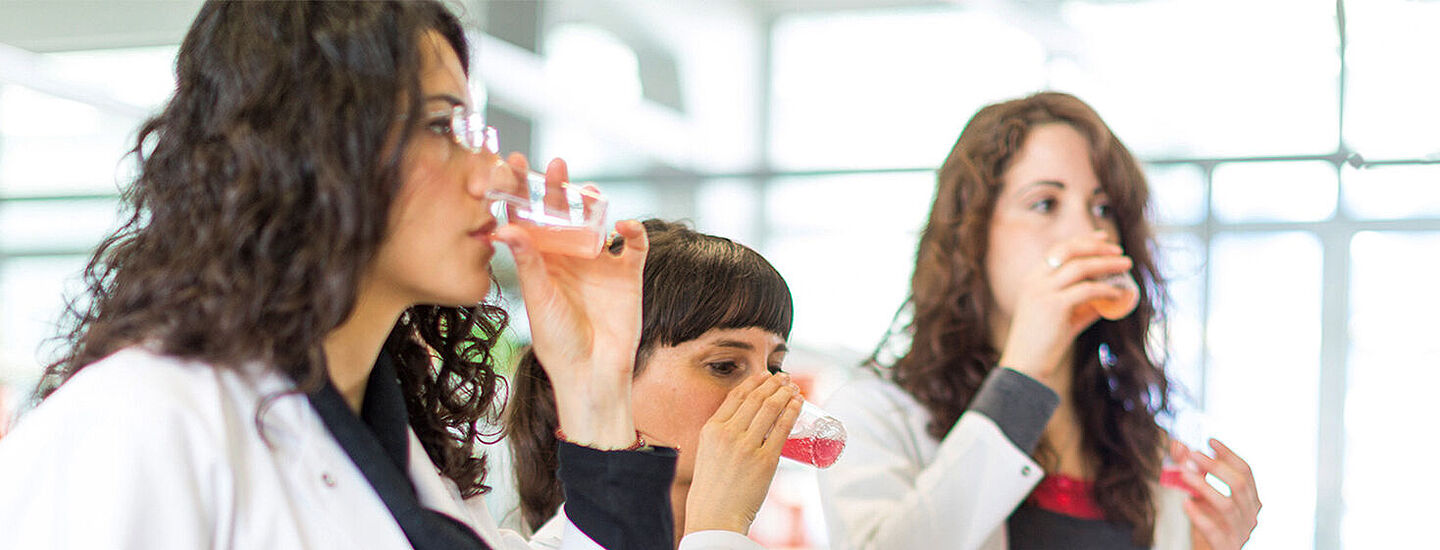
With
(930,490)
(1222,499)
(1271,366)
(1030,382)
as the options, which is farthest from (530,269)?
(1271,366)

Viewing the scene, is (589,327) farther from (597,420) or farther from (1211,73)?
(1211,73)

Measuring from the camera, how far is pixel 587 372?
126 cm

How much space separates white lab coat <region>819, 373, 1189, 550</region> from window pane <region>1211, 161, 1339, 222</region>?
1627 millimetres

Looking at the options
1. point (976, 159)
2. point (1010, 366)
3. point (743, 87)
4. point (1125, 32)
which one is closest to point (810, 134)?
point (743, 87)

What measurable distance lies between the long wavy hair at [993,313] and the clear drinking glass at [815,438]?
0.46 meters

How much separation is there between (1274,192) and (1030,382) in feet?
5.24

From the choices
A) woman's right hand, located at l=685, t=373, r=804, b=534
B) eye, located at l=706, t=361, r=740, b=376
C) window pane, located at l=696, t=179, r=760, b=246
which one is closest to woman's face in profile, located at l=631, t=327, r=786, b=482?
eye, located at l=706, t=361, r=740, b=376

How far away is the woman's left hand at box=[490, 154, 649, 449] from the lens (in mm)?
1236

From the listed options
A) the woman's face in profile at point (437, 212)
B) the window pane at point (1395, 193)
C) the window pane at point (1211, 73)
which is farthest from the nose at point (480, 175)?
the window pane at point (1211, 73)

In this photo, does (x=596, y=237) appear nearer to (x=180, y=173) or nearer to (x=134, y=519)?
(x=180, y=173)

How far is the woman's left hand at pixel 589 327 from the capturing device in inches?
48.7

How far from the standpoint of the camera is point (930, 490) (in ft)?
5.89

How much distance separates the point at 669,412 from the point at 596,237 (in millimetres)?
348

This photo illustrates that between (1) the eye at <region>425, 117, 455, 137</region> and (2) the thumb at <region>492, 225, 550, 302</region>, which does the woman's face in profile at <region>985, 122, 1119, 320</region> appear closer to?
(2) the thumb at <region>492, 225, 550, 302</region>
